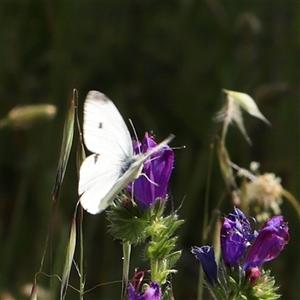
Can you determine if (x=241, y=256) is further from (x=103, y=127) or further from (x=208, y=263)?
(x=103, y=127)

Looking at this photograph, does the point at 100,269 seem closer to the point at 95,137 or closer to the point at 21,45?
the point at 21,45

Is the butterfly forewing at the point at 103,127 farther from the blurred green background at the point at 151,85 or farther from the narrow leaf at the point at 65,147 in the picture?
the blurred green background at the point at 151,85

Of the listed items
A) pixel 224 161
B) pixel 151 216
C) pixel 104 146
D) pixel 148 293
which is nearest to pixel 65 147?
pixel 104 146

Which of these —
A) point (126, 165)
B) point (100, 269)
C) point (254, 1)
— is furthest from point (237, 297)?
point (254, 1)

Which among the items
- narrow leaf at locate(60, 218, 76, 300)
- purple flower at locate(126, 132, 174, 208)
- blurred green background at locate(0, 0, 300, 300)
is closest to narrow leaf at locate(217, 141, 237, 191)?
purple flower at locate(126, 132, 174, 208)

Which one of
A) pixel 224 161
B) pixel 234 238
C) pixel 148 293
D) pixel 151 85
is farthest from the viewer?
pixel 151 85
